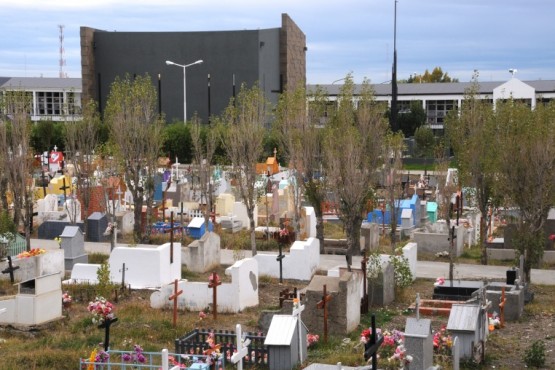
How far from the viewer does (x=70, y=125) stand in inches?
1523

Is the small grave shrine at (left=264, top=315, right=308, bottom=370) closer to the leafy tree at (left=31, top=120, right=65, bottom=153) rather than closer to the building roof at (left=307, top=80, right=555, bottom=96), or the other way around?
the leafy tree at (left=31, top=120, right=65, bottom=153)

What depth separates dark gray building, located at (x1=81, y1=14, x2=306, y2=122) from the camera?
6550cm

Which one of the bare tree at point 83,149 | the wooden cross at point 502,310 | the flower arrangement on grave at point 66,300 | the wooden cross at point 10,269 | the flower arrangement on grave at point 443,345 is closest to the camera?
the flower arrangement on grave at point 443,345

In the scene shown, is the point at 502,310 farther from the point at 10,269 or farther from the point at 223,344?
the point at 10,269

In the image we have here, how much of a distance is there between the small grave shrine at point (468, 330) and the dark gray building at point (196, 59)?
50.5 meters

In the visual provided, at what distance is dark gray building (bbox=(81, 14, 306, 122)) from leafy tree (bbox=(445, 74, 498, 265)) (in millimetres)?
33510

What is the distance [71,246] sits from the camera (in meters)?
24.8

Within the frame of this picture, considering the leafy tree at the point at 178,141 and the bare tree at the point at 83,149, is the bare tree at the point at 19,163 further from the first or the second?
the leafy tree at the point at 178,141

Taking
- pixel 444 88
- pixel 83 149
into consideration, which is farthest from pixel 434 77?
pixel 83 149

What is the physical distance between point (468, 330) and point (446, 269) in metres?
10.7

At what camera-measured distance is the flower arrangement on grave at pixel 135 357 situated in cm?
1368

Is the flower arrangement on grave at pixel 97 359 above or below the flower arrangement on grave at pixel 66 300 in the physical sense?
above

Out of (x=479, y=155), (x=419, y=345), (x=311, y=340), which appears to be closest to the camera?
(x=419, y=345)

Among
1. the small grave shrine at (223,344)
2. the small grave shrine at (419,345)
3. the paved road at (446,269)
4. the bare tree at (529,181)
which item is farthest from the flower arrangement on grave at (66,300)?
the bare tree at (529,181)
